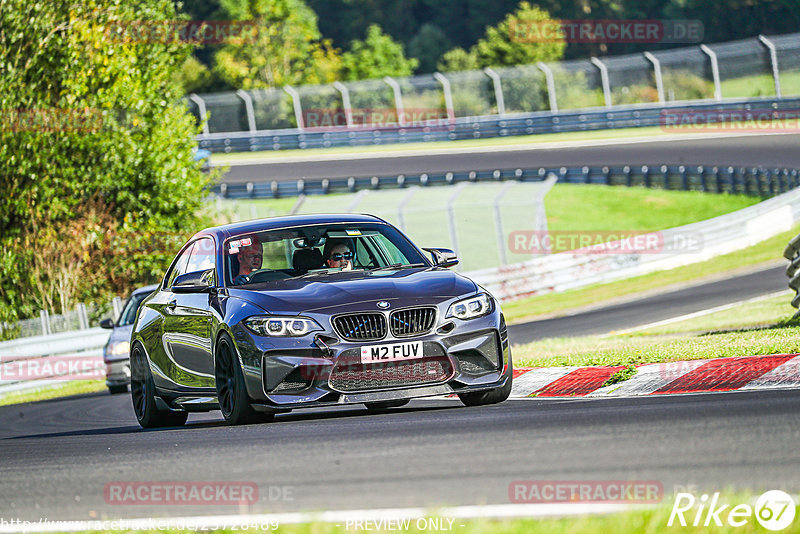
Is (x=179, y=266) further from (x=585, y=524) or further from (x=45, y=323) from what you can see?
(x=45, y=323)

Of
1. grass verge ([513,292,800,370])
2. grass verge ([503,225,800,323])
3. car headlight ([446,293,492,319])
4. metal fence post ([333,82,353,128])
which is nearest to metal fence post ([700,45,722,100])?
metal fence post ([333,82,353,128])

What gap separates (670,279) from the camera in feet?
88.0

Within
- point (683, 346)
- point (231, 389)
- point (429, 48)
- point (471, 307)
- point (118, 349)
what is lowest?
point (118, 349)

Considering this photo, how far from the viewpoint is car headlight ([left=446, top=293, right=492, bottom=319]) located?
878cm

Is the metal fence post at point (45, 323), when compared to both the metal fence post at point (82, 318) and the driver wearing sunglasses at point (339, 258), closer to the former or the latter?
the metal fence post at point (82, 318)

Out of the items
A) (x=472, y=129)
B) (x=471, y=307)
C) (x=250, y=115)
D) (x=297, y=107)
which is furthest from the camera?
(x=250, y=115)

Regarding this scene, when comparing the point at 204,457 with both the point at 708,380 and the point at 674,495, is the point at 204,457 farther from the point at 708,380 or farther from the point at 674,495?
the point at 708,380

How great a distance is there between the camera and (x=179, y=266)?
10.7 meters

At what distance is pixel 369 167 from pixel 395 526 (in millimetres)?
40795

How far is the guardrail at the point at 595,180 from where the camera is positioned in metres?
35.4

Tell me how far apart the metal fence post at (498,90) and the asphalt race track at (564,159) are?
3.11m

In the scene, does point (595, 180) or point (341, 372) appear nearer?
point (341, 372)

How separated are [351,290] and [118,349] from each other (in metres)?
10.2

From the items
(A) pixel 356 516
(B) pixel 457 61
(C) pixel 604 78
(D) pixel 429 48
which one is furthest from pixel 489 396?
(D) pixel 429 48
